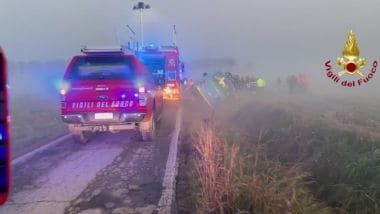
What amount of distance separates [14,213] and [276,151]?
20.9 ft

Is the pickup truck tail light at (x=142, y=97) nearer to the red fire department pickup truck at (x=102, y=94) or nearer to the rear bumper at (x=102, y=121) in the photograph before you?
the red fire department pickup truck at (x=102, y=94)

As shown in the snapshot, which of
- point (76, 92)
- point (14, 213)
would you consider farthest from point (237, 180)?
point (76, 92)

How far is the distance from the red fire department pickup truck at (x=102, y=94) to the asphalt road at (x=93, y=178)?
670 millimetres

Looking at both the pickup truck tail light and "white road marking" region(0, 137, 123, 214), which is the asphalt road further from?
the pickup truck tail light

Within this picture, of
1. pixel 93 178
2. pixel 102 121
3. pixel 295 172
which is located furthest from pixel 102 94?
pixel 295 172

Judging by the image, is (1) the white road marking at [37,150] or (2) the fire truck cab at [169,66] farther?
(2) the fire truck cab at [169,66]

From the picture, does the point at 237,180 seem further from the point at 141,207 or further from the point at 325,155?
the point at 325,155

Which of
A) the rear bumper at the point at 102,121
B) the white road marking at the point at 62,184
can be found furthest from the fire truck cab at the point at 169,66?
the white road marking at the point at 62,184

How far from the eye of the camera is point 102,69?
1058 cm

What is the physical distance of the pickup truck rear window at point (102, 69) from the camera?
10.4 metres

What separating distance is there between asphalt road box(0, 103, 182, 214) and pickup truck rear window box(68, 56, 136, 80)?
5.70ft

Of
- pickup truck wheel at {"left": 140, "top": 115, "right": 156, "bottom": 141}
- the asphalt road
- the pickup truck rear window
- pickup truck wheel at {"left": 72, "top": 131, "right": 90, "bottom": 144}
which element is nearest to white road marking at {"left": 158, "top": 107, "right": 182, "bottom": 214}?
the asphalt road

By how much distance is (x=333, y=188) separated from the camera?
23.8 ft

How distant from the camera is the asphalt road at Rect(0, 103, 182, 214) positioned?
612 centimetres
